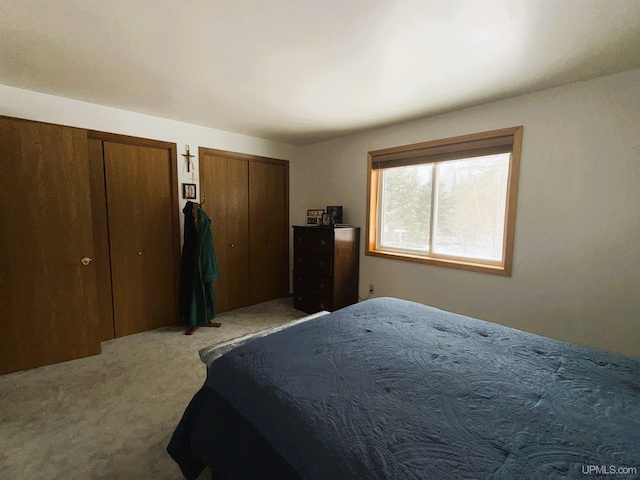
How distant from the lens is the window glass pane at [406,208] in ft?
10.1

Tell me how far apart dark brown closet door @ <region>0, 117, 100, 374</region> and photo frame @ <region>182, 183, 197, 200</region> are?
918 millimetres

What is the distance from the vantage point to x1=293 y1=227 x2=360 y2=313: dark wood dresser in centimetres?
331

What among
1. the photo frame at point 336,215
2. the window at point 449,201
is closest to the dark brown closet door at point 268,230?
the photo frame at point 336,215

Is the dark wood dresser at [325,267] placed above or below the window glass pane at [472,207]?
below

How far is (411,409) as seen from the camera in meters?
0.93

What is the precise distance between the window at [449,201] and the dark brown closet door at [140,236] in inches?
95.2

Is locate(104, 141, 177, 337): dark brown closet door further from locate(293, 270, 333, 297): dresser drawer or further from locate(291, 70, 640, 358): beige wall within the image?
locate(291, 70, 640, 358): beige wall

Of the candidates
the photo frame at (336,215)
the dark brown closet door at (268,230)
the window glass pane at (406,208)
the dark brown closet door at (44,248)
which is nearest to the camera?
the dark brown closet door at (44,248)

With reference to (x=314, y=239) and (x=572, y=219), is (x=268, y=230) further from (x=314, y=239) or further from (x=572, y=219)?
(x=572, y=219)

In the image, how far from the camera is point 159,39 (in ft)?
5.28

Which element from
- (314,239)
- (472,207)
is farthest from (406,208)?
(314,239)

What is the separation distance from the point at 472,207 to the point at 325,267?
171cm

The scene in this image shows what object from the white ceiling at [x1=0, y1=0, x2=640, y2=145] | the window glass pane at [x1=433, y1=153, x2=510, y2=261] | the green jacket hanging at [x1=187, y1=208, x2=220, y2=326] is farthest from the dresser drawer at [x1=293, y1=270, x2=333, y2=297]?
the white ceiling at [x1=0, y1=0, x2=640, y2=145]

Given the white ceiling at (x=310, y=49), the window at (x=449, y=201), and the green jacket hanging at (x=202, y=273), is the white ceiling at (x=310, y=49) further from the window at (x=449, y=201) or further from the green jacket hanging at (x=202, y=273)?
the green jacket hanging at (x=202, y=273)
